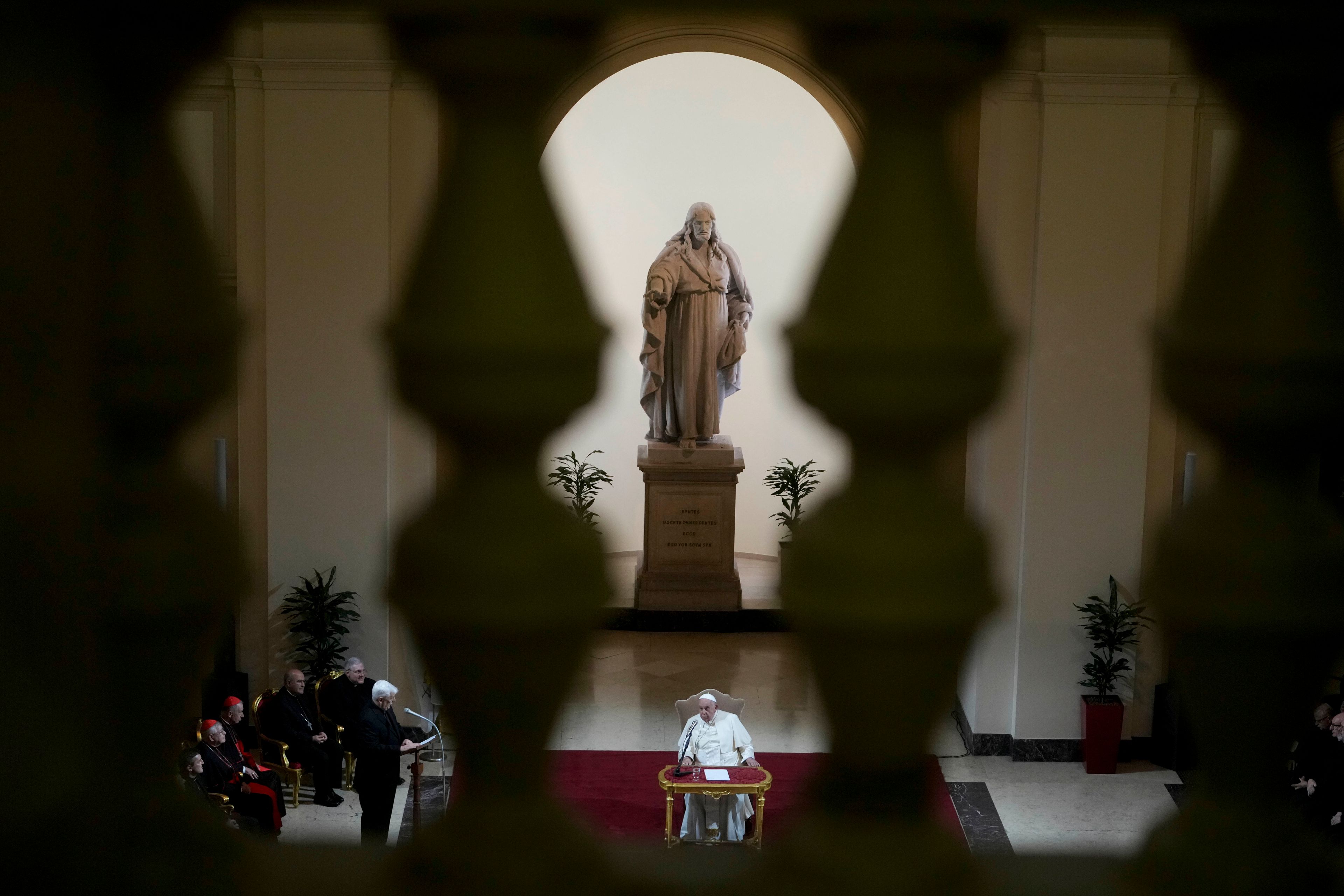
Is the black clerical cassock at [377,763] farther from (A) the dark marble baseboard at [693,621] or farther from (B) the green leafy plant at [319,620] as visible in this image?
(A) the dark marble baseboard at [693,621]

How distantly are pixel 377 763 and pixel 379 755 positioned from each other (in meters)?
0.19

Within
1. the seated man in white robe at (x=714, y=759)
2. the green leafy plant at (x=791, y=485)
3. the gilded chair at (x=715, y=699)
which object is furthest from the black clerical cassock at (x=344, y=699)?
the green leafy plant at (x=791, y=485)

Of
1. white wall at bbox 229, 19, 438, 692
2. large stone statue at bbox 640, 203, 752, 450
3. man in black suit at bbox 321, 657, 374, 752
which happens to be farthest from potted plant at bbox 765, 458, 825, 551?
man in black suit at bbox 321, 657, 374, 752

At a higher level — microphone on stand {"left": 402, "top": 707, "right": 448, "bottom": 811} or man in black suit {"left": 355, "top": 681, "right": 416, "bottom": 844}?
man in black suit {"left": 355, "top": 681, "right": 416, "bottom": 844}

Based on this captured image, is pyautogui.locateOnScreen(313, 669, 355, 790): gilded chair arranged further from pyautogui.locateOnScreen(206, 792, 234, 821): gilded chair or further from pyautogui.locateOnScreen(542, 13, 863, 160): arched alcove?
pyautogui.locateOnScreen(542, 13, 863, 160): arched alcove

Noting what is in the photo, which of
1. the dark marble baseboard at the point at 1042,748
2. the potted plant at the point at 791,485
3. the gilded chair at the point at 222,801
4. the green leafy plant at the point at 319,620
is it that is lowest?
the dark marble baseboard at the point at 1042,748

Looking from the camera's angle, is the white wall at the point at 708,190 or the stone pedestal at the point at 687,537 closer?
the stone pedestal at the point at 687,537

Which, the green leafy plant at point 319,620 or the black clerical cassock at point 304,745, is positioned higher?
the green leafy plant at point 319,620

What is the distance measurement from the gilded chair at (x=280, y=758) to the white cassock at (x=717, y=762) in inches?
114

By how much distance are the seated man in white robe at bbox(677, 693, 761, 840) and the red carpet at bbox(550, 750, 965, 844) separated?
0.18 metres

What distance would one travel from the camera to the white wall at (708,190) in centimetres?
1845

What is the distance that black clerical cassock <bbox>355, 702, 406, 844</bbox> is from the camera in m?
8.41

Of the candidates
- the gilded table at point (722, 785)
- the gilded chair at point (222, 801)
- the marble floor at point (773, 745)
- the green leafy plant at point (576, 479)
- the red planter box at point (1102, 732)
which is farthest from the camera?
the green leafy plant at point (576, 479)

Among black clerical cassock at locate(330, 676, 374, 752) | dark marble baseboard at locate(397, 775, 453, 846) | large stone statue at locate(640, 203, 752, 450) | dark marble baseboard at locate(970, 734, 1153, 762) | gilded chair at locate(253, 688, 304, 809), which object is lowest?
dark marble baseboard at locate(397, 775, 453, 846)
